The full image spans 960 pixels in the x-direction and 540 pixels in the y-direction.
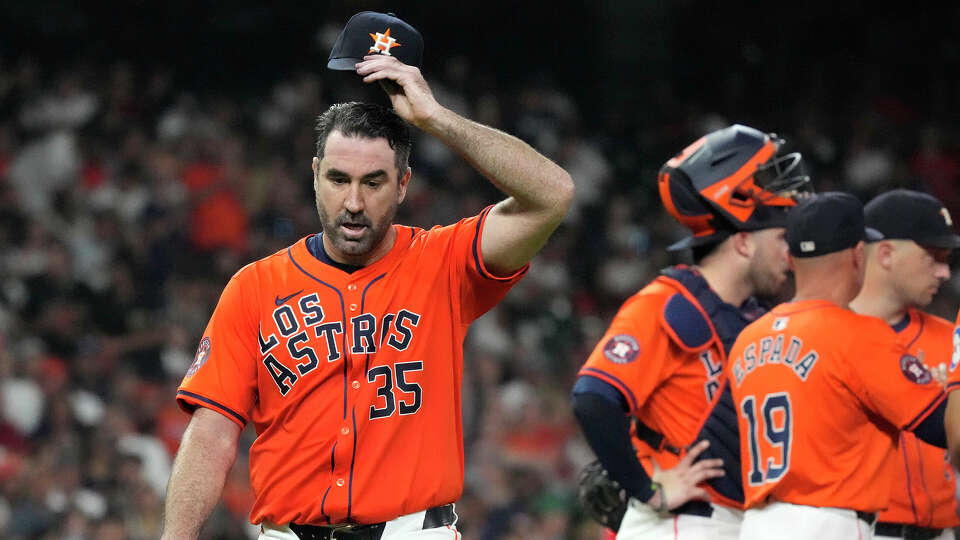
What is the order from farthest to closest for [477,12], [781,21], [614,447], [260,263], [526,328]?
1. [477,12]
2. [781,21]
3. [526,328]
4. [614,447]
5. [260,263]

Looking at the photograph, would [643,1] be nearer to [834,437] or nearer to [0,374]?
[0,374]

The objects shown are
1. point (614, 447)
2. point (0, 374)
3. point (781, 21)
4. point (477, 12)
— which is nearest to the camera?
point (614, 447)

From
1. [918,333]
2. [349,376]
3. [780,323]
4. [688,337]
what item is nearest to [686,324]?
[688,337]

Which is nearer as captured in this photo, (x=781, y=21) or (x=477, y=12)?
(x=781, y=21)

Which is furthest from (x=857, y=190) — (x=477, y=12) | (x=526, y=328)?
(x=477, y=12)

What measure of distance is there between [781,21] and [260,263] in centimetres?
1002

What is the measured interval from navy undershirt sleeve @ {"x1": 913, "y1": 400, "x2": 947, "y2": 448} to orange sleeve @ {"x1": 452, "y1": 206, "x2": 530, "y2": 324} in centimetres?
126

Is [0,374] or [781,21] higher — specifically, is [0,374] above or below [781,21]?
below

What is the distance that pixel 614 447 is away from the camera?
4172 mm

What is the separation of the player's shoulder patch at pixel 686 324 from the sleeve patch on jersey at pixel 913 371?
664 millimetres

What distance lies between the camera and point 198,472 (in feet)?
11.9

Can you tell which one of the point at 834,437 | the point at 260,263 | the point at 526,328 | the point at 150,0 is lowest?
the point at 526,328

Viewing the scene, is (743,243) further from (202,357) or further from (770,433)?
(202,357)

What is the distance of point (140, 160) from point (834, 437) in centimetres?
857
